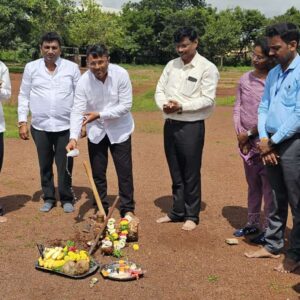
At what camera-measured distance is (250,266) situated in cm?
430

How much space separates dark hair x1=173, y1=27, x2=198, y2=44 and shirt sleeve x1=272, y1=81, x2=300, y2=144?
4.72ft

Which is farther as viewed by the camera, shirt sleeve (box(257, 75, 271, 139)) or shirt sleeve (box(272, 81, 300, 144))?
shirt sleeve (box(257, 75, 271, 139))

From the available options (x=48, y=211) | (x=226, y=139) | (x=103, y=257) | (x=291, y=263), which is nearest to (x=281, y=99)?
(x=291, y=263)

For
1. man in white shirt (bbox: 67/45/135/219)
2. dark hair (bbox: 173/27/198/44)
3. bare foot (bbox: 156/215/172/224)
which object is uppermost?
dark hair (bbox: 173/27/198/44)

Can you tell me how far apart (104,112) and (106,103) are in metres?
0.18

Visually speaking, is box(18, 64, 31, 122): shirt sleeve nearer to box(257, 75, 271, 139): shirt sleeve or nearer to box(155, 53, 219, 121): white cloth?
box(155, 53, 219, 121): white cloth

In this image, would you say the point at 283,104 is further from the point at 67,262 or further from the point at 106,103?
the point at 67,262

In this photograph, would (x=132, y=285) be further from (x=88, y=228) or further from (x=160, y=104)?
(x=160, y=104)

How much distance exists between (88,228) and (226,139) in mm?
7005

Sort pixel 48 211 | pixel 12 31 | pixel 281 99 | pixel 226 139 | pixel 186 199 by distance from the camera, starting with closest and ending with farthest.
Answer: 1. pixel 281 99
2. pixel 186 199
3. pixel 48 211
4. pixel 226 139
5. pixel 12 31

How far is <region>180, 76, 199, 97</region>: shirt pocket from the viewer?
4926 mm

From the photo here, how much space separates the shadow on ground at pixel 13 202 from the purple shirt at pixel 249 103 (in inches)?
119

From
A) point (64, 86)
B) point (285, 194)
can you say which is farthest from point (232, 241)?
point (64, 86)

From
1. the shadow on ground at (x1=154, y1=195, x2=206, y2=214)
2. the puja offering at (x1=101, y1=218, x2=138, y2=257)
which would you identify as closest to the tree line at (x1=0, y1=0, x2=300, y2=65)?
the shadow on ground at (x1=154, y1=195, x2=206, y2=214)
